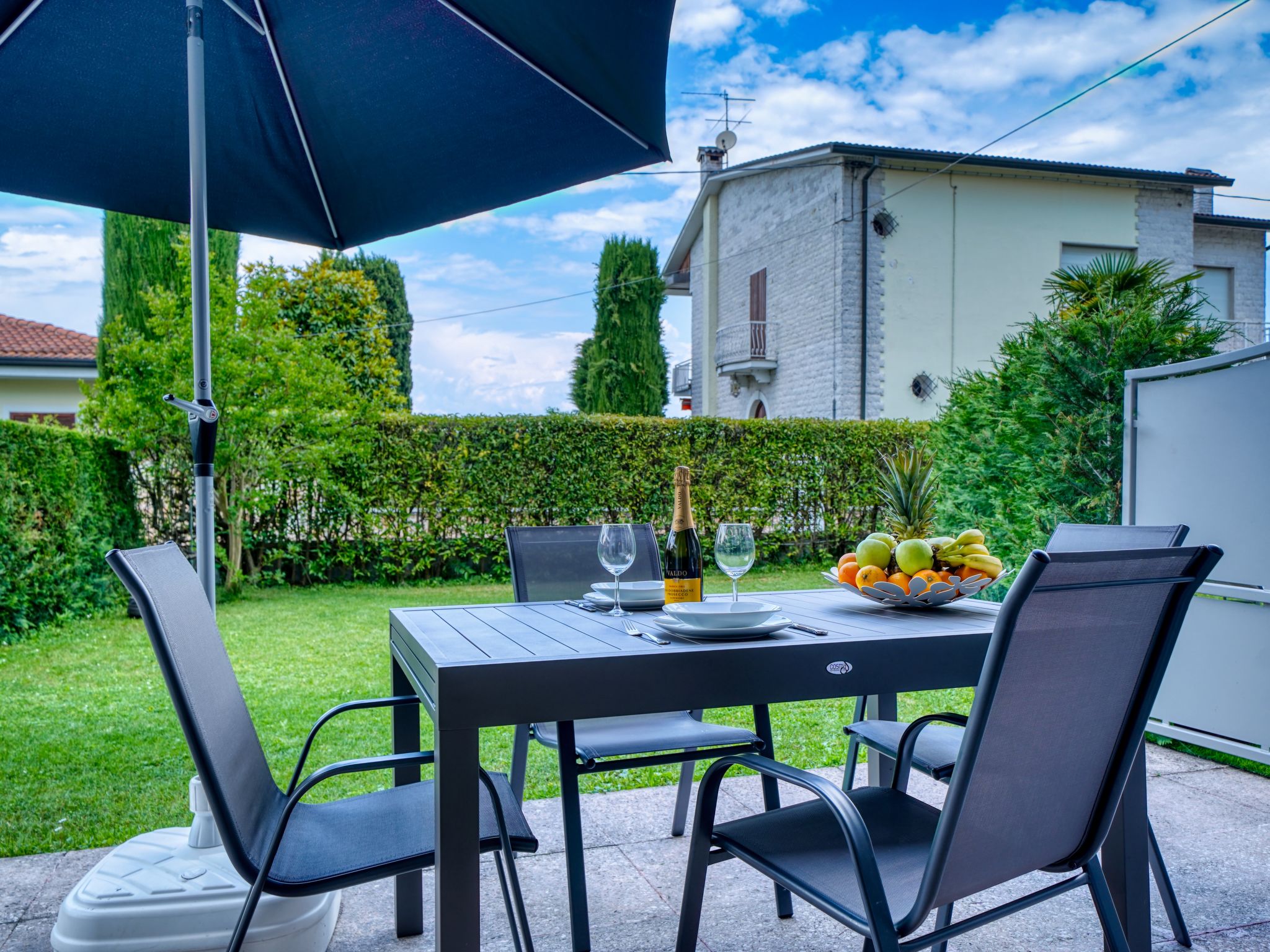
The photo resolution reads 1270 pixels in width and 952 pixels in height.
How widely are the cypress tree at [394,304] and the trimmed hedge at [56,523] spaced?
8.65 metres

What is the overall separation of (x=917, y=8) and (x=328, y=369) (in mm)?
10121

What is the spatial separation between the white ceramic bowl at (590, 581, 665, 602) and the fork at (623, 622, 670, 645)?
355mm

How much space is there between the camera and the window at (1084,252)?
47.0 feet

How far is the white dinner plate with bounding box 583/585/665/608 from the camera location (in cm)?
225

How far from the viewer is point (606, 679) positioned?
1474 mm

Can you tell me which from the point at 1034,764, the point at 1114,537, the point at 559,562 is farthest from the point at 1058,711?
the point at 559,562

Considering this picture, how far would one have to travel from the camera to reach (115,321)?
737 cm

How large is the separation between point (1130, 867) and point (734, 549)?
100cm

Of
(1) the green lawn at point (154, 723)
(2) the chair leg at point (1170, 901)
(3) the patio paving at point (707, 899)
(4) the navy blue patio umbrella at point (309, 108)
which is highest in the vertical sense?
(4) the navy blue patio umbrella at point (309, 108)

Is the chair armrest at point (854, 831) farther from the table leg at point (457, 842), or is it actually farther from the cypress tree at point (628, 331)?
the cypress tree at point (628, 331)

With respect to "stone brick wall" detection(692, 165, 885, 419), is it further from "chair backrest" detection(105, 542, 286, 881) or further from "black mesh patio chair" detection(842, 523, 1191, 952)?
"chair backrest" detection(105, 542, 286, 881)

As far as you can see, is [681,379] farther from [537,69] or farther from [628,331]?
[537,69]

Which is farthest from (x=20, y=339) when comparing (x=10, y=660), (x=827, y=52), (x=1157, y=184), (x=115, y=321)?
(x=1157, y=184)

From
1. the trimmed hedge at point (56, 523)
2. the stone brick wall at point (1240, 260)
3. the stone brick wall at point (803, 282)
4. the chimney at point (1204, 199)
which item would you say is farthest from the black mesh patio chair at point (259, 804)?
the chimney at point (1204, 199)
